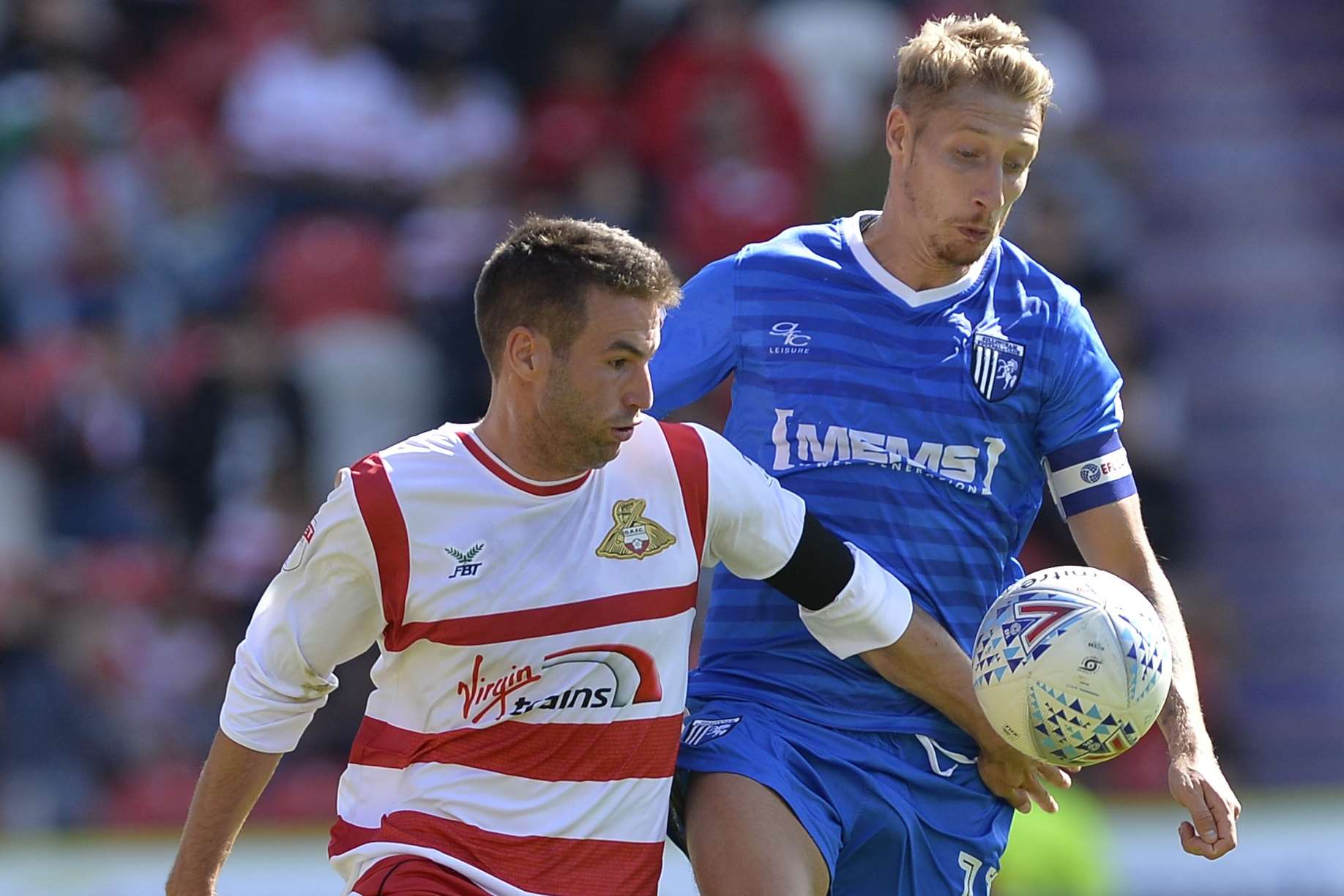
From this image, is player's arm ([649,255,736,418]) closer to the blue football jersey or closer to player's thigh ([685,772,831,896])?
the blue football jersey

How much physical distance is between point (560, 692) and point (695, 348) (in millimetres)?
1037

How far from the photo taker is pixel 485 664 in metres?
4.52

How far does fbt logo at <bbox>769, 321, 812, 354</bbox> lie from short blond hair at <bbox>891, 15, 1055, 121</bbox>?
0.62 metres

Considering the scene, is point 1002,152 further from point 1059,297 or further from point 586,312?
point 586,312

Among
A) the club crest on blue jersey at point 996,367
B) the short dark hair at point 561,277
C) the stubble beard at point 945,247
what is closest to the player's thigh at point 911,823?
the club crest on blue jersey at point 996,367

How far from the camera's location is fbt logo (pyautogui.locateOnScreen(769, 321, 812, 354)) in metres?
5.10

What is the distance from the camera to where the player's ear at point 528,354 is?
14.8ft

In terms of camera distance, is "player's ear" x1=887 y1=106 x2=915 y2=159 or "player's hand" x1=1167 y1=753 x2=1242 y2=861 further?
"player's ear" x1=887 y1=106 x2=915 y2=159

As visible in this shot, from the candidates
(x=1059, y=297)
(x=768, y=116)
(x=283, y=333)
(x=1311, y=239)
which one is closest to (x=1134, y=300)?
(x=1311, y=239)

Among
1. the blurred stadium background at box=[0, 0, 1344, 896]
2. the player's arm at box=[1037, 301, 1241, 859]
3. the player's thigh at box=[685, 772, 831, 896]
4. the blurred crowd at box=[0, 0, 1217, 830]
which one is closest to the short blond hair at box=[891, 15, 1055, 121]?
the player's arm at box=[1037, 301, 1241, 859]

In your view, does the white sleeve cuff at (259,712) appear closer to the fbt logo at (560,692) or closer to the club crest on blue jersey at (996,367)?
the fbt logo at (560,692)

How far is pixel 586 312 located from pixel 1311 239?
1037cm

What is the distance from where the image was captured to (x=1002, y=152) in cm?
492

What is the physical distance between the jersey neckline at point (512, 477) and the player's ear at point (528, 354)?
194 mm
